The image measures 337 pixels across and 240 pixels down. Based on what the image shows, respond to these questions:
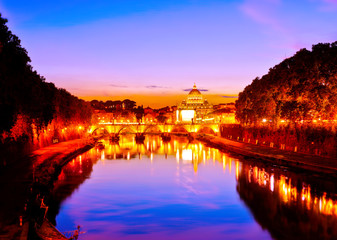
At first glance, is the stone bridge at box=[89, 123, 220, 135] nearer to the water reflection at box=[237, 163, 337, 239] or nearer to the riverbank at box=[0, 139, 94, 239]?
the riverbank at box=[0, 139, 94, 239]

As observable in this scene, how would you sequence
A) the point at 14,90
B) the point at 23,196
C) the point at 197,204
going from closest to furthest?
the point at 23,196, the point at 197,204, the point at 14,90

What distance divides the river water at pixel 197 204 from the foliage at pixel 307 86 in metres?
9.57

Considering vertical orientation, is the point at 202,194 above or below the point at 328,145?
below

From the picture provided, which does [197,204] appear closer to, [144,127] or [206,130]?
[144,127]

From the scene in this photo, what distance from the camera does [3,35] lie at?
3203 cm

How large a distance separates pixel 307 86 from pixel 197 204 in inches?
998

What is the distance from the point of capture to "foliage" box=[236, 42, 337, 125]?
46.1 metres

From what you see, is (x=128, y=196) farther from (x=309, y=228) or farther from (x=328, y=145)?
(x=328, y=145)

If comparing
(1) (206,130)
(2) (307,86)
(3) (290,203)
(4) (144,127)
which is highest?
(2) (307,86)

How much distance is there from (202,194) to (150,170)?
55.3ft

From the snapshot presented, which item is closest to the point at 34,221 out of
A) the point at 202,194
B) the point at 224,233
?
the point at 224,233

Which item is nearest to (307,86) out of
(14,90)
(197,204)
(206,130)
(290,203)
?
(290,203)

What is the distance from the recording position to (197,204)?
29203 millimetres

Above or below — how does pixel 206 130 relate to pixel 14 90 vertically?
below
